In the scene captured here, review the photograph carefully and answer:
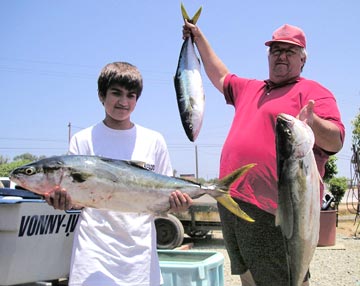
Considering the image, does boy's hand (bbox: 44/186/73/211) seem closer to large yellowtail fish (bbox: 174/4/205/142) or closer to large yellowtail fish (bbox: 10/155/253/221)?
large yellowtail fish (bbox: 10/155/253/221)

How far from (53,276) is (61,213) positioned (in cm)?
80

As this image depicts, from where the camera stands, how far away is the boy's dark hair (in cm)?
332

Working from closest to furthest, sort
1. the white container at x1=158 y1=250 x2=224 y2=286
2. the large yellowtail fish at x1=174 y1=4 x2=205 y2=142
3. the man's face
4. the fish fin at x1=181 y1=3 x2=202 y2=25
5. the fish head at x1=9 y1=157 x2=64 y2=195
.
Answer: the fish head at x1=9 y1=157 x2=64 y2=195 → the man's face → the large yellowtail fish at x1=174 y1=4 x2=205 y2=142 → the fish fin at x1=181 y1=3 x2=202 y2=25 → the white container at x1=158 y1=250 x2=224 y2=286

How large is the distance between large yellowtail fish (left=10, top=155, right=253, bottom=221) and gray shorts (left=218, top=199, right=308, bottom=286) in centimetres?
46

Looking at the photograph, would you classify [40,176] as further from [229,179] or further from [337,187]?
[337,187]

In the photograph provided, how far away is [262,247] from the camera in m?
3.32

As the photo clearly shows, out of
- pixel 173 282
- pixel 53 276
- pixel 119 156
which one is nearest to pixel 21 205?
pixel 53 276

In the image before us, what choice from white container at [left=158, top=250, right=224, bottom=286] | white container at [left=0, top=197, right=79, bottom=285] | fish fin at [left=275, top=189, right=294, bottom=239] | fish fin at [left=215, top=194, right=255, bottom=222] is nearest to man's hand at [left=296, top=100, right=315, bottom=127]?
fish fin at [left=275, top=189, right=294, bottom=239]

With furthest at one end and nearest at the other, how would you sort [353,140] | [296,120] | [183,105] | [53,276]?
[353,140] → [53,276] → [183,105] → [296,120]

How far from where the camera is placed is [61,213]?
19.8 ft

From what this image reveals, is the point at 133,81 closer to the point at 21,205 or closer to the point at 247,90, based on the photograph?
the point at 247,90

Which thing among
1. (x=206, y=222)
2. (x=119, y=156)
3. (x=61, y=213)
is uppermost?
(x=119, y=156)

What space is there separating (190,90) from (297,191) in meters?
1.56

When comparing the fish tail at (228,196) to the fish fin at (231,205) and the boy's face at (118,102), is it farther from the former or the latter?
the boy's face at (118,102)
